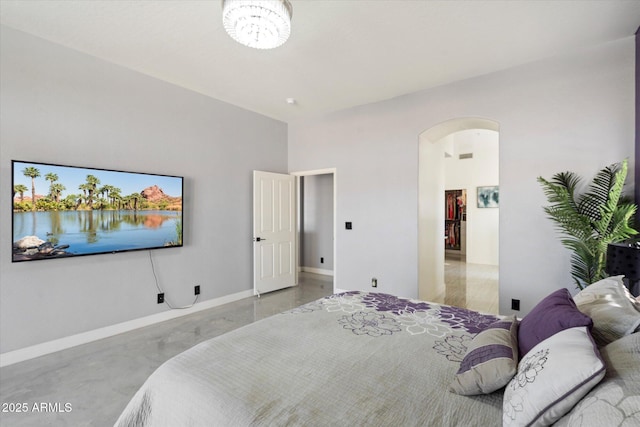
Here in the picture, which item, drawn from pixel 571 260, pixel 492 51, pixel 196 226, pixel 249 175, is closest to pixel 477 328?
pixel 571 260

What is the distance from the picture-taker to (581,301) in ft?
4.57

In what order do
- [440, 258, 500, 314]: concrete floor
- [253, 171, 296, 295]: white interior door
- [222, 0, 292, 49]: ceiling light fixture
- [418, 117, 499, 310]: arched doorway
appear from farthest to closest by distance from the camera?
[253, 171, 296, 295]: white interior door < [440, 258, 500, 314]: concrete floor < [418, 117, 499, 310]: arched doorway < [222, 0, 292, 49]: ceiling light fixture

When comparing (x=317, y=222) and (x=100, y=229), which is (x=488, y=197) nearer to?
(x=317, y=222)

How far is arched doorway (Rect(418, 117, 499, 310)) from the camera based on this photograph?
3838mm

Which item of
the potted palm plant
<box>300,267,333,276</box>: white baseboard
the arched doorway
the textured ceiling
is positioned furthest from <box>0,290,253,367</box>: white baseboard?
the potted palm plant

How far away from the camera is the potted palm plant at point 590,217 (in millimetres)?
2383

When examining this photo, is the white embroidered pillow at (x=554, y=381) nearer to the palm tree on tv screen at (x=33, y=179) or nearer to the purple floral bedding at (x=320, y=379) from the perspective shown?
the purple floral bedding at (x=320, y=379)

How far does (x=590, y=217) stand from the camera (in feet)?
8.84

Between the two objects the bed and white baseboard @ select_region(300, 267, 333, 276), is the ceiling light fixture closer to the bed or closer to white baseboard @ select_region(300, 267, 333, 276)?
the bed

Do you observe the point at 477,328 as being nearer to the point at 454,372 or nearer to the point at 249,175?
the point at 454,372

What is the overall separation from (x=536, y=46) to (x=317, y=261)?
4.94 metres

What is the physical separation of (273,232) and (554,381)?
424 centimetres

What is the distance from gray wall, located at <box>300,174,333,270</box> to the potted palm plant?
3.98m

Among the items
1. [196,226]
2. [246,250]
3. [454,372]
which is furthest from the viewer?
[246,250]
